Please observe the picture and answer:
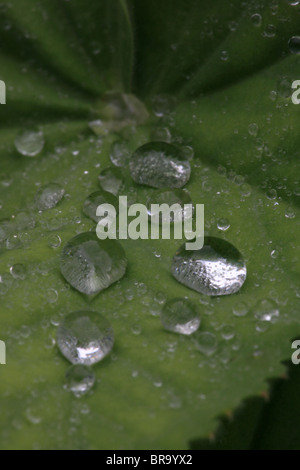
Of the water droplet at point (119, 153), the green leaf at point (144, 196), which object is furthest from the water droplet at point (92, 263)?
the water droplet at point (119, 153)

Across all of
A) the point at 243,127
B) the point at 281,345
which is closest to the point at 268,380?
the point at 281,345

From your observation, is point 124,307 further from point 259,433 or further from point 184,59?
point 184,59

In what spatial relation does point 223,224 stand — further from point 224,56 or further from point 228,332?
point 224,56

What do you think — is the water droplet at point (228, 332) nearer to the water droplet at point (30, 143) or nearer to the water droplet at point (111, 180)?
the water droplet at point (111, 180)

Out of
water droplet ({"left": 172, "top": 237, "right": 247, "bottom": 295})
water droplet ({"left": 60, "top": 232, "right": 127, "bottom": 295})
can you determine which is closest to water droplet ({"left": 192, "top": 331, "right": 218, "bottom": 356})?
water droplet ({"left": 172, "top": 237, "right": 247, "bottom": 295})

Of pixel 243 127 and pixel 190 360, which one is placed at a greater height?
pixel 243 127
